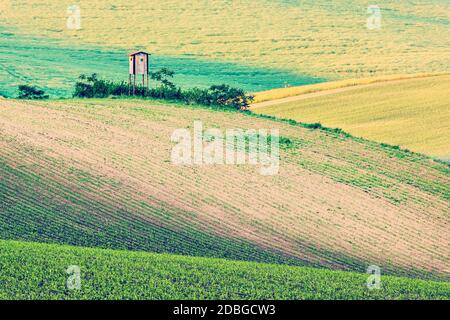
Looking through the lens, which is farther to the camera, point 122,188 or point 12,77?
point 12,77

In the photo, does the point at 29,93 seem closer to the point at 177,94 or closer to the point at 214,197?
the point at 177,94

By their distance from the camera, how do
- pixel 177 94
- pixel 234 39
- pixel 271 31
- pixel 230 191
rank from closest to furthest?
pixel 230 191
pixel 177 94
pixel 234 39
pixel 271 31

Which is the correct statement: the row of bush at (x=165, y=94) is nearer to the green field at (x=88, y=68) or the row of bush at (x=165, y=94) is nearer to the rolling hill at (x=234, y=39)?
the green field at (x=88, y=68)

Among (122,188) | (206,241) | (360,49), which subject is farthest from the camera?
(360,49)

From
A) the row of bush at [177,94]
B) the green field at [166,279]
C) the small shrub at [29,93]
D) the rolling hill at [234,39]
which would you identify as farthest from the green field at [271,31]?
the green field at [166,279]

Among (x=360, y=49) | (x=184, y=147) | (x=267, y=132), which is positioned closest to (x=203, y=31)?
(x=360, y=49)

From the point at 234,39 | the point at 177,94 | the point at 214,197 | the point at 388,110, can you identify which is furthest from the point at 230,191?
the point at 234,39
